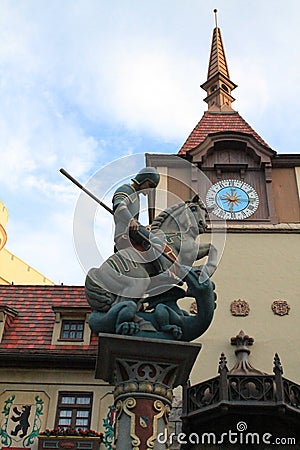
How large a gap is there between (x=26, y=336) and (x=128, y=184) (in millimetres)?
9074

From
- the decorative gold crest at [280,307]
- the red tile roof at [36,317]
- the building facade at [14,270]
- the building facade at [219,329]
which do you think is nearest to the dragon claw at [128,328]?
the building facade at [219,329]

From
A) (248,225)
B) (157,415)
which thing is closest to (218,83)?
(248,225)

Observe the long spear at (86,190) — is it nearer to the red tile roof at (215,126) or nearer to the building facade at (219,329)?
the building facade at (219,329)

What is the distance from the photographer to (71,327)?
1516 centimetres

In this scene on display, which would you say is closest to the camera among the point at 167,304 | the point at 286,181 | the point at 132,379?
the point at 132,379

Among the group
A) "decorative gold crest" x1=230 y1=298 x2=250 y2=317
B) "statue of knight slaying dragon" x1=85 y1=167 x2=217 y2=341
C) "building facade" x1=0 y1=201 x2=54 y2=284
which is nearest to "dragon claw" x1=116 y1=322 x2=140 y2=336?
"statue of knight slaying dragon" x1=85 y1=167 x2=217 y2=341

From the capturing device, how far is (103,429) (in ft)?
42.7

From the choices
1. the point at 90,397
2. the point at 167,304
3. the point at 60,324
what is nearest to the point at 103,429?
the point at 90,397

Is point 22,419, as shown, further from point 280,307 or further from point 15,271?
point 15,271

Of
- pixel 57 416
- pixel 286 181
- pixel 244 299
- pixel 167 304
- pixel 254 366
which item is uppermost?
pixel 286 181

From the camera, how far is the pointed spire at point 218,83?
84.8ft

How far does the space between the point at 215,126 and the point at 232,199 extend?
16.7 ft

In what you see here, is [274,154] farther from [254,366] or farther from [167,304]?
[167,304]

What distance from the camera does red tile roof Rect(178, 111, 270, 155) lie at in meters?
20.2
